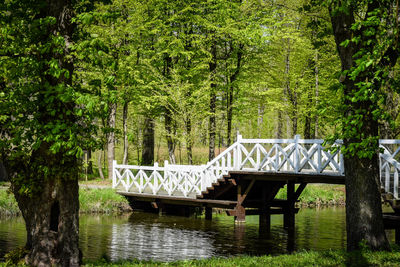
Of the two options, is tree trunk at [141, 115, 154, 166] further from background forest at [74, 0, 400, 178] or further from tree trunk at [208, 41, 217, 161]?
tree trunk at [208, 41, 217, 161]

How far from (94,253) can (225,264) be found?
571 centimetres

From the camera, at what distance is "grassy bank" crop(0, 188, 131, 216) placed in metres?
21.3

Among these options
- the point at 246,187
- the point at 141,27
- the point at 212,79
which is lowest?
the point at 246,187

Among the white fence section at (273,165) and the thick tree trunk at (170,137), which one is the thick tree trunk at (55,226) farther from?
the thick tree trunk at (170,137)

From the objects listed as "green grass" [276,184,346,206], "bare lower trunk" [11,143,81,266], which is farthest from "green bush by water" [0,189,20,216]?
"green grass" [276,184,346,206]

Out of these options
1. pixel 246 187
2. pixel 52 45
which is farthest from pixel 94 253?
pixel 246 187

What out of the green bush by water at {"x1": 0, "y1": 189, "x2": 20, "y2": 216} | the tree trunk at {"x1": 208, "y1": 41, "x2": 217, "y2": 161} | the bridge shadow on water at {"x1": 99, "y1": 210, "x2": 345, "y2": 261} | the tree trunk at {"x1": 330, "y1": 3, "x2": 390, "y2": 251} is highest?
the tree trunk at {"x1": 208, "y1": 41, "x2": 217, "y2": 161}

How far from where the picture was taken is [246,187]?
20.9 metres

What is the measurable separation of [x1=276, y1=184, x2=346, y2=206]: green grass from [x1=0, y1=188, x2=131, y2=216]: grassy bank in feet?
26.6

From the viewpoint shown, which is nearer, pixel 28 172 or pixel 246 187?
pixel 28 172

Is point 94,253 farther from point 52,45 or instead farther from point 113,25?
point 113,25

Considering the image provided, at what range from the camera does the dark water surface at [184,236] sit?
48.1 feet

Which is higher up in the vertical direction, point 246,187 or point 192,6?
point 192,6

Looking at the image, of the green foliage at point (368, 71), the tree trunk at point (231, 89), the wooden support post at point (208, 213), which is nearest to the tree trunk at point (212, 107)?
the tree trunk at point (231, 89)
